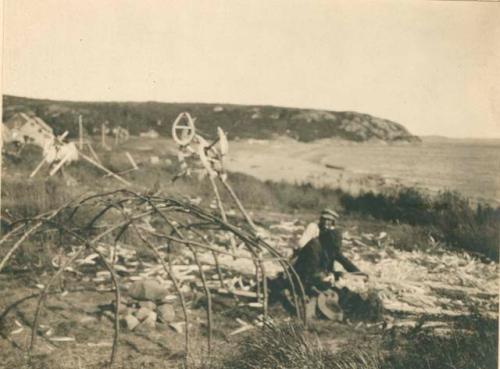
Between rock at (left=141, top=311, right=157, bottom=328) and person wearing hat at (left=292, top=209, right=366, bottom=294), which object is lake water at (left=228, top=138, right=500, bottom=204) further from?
rock at (left=141, top=311, right=157, bottom=328)

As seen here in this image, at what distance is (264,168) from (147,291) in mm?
1768

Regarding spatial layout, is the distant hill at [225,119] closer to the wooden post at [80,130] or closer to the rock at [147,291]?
the wooden post at [80,130]

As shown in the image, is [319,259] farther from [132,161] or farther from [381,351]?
[132,161]

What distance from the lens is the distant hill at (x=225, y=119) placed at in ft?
20.7

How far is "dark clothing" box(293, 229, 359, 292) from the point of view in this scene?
253 inches

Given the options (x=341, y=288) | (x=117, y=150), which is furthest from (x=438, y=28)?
(x=117, y=150)

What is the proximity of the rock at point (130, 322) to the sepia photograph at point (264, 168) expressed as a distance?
0.04m

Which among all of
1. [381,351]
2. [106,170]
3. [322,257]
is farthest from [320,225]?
[106,170]

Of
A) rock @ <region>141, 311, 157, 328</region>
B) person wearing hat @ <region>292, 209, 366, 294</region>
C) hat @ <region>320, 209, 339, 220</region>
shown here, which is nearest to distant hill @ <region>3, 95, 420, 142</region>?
hat @ <region>320, 209, 339, 220</region>

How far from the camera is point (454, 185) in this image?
6590 millimetres

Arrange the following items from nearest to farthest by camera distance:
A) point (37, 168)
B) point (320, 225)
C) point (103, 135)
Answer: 1. point (37, 168)
2. point (103, 135)
3. point (320, 225)

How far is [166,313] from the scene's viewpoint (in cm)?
609

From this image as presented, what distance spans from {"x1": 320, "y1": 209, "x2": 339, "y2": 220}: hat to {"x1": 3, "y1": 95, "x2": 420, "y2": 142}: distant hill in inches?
31.4

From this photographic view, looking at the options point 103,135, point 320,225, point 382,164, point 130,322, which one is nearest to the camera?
point 130,322
